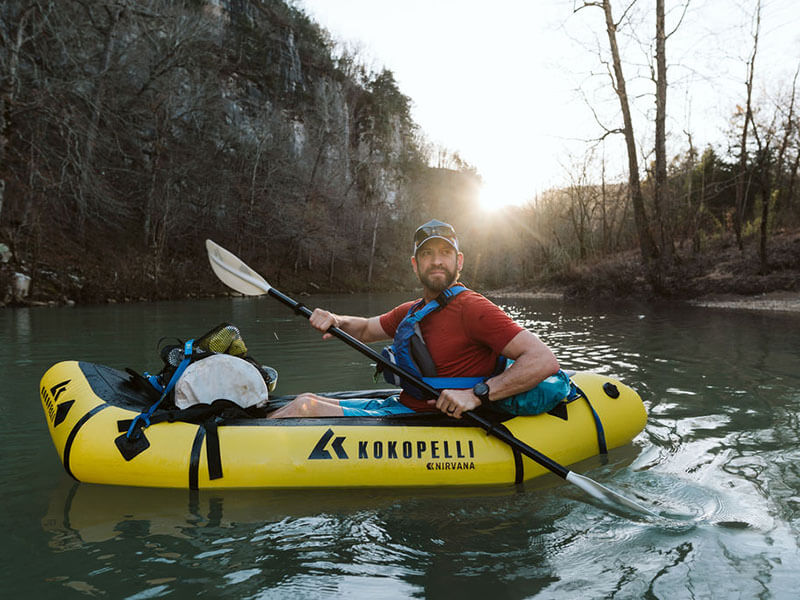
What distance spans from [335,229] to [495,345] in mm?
26282

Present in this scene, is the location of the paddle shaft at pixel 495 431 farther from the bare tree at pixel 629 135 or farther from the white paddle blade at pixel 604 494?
the bare tree at pixel 629 135

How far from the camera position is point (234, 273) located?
429 centimetres

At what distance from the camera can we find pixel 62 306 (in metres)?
13.2

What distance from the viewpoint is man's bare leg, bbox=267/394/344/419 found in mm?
3191

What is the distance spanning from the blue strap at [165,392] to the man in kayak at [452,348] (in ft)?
2.01

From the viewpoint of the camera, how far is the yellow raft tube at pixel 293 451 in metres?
2.78

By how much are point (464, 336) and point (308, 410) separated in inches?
42.2

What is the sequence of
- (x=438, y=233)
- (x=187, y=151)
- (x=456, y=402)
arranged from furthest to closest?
(x=187, y=151) < (x=438, y=233) < (x=456, y=402)

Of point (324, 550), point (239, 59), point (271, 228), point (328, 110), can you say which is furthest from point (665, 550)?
point (328, 110)

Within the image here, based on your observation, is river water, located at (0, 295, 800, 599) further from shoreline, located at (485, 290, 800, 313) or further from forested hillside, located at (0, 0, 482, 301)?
forested hillside, located at (0, 0, 482, 301)

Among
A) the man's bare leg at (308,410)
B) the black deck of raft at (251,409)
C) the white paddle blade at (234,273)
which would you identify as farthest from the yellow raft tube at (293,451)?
the white paddle blade at (234,273)

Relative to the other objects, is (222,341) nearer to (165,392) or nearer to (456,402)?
(165,392)

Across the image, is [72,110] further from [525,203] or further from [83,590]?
[525,203]

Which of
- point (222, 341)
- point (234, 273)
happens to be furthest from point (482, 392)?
point (234, 273)
